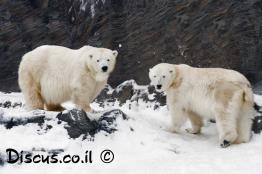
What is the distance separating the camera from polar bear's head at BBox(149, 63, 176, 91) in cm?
1083

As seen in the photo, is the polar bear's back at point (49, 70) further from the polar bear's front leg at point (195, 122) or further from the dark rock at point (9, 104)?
the dark rock at point (9, 104)

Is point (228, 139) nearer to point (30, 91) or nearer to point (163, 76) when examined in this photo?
point (163, 76)

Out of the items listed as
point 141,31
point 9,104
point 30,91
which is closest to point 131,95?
point 141,31

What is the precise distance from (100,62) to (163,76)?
151 cm

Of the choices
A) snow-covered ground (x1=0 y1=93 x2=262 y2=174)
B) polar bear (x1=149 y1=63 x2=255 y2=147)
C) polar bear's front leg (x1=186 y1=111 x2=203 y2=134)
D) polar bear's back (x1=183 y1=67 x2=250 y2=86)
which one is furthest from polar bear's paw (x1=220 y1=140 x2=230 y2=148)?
polar bear's front leg (x1=186 y1=111 x2=203 y2=134)

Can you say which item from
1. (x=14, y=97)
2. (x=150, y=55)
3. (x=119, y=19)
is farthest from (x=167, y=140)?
(x=14, y=97)

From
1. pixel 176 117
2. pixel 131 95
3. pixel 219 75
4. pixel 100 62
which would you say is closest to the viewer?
pixel 219 75

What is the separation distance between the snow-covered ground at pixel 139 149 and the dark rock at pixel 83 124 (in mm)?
119

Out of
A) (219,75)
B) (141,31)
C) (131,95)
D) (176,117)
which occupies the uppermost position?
(141,31)

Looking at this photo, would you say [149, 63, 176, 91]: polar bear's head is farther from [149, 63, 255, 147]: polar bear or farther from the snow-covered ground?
the snow-covered ground

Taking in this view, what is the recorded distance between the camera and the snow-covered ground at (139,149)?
26.2 feet

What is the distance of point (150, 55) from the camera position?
46.8ft

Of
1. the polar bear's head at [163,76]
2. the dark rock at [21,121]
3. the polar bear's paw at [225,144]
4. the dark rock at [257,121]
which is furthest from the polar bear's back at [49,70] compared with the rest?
the dark rock at [257,121]

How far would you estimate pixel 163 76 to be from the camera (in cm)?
1088
